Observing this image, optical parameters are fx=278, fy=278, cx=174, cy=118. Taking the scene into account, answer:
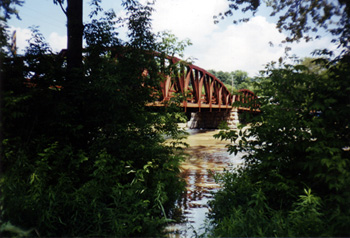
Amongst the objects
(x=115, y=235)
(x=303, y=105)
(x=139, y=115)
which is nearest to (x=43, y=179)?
(x=115, y=235)

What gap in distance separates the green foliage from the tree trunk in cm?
397

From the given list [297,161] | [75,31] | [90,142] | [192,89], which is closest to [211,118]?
[192,89]

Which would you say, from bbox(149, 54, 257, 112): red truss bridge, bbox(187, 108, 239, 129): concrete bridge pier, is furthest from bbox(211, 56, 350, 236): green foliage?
bbox(187, 108, 239, 129): concrete bridge pier

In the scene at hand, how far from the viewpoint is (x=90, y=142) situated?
6062mm

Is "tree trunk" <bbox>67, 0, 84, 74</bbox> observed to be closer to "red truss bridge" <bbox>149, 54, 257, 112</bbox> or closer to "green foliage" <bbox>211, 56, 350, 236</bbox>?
"red truss bridge" <bbox>149, 54, 257, 112</bbox>

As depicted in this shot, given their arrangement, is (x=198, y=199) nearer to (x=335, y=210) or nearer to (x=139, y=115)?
(x=139, y=115)

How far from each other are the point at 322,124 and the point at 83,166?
4.35 m

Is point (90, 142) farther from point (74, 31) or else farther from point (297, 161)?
point (297, 161)

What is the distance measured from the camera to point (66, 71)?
602 cm

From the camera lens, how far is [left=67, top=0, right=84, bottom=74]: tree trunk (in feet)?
21.4

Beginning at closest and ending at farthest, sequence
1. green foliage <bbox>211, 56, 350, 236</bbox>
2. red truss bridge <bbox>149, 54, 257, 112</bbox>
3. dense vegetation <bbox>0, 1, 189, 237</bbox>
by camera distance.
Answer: green foliage <bbox>211, 56, 350, 236</bbox> → dense vegetation <bbox>0, 1, 189, 237</bbox> → red truss bridge <bbox>149, 54, 257, 112</bbox>

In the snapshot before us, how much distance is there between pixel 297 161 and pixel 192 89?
2247 centimetres

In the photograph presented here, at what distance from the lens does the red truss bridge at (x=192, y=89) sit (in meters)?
6.44

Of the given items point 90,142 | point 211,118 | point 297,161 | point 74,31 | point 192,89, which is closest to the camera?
point 297,161
